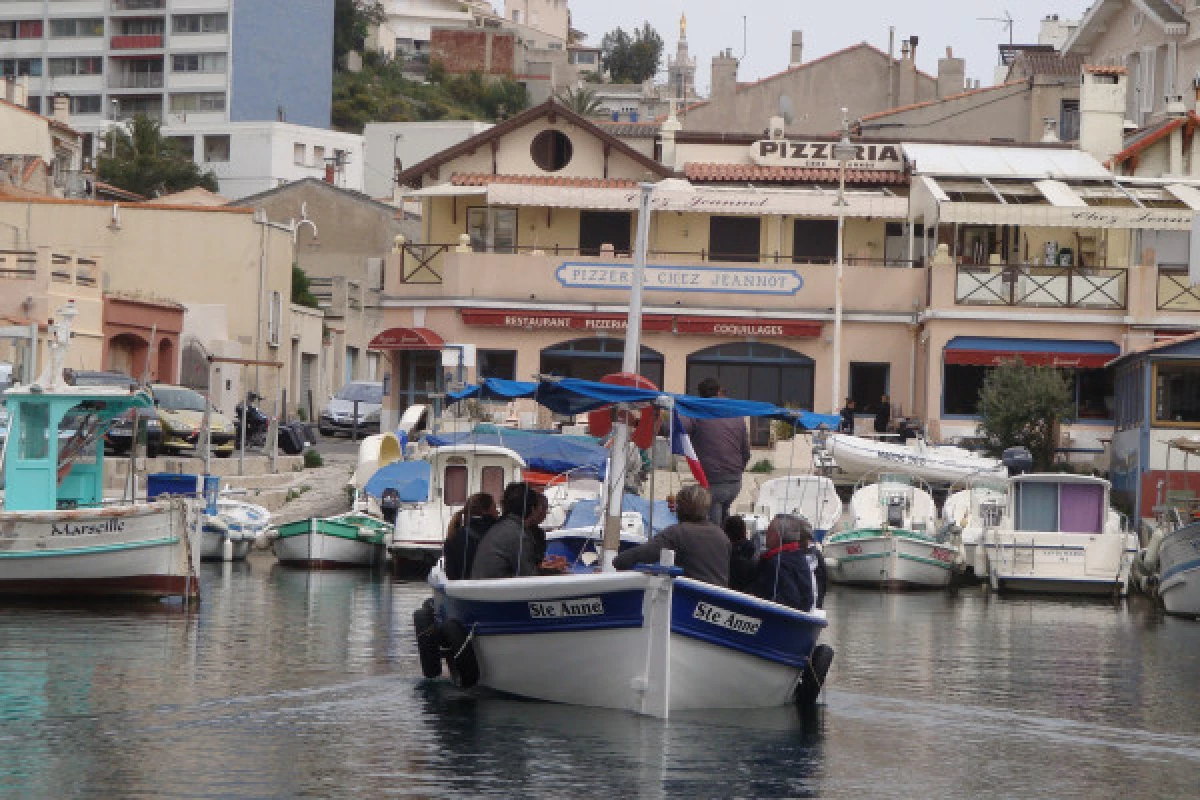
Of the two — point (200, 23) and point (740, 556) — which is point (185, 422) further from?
point (200, 23)

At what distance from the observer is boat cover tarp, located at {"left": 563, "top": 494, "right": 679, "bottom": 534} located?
116 feet

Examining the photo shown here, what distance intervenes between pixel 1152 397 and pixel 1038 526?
4.61 m

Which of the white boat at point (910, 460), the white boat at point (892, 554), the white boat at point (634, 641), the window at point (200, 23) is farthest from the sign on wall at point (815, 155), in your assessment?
the window at point (200, 23)

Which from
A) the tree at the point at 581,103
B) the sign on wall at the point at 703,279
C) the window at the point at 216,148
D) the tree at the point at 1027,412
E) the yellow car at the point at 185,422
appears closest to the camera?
the tree at the point at 1027,412

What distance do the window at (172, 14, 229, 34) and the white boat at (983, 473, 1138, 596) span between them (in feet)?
257

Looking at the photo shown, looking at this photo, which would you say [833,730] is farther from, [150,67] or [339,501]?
[150,67]

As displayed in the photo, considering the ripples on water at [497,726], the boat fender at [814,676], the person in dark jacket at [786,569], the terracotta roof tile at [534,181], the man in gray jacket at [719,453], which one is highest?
the terracotta roof tile at [534,181]

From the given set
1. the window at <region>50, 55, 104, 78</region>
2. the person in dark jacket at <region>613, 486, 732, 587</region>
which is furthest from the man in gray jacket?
the window at <region>50, 55, 104, 78</region>

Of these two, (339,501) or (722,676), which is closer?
(722,676)

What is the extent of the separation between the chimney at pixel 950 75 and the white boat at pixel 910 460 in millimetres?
31922

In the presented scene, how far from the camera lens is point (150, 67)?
4552 inches

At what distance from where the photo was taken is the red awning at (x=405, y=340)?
169 ft

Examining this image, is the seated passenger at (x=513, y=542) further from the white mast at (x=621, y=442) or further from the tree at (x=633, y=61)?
the tree at (x=633, y=61)

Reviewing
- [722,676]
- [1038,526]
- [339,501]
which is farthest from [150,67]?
[722,676]
